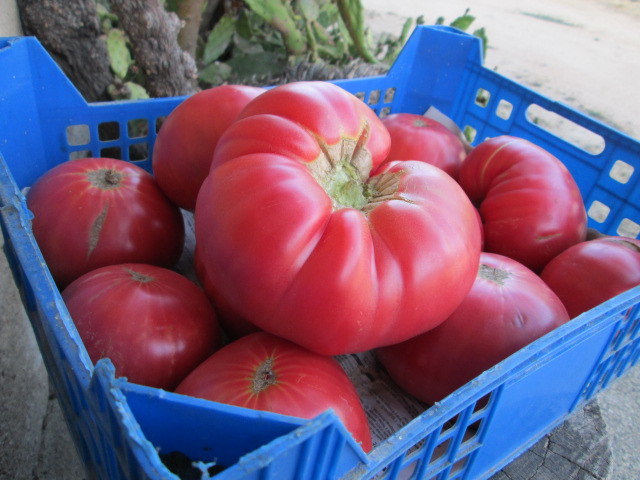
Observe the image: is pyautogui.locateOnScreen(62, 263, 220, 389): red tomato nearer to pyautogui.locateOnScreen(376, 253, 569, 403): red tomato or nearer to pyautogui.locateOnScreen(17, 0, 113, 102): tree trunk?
pyautogui.locateOnScreen(376, 253, 569, 403): red tomato

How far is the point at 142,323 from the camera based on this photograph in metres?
0.66

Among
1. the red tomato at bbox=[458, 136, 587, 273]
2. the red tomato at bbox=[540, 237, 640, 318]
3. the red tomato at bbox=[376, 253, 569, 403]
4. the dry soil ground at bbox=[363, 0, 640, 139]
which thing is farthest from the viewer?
the dry soil ground at bbox=[363, 0, 640, 139]

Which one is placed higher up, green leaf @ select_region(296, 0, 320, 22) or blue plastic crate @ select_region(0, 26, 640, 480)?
green leaf @ select_region(296, 0, 320, 22)

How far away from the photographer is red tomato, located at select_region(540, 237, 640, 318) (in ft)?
2.62

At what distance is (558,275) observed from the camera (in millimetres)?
862

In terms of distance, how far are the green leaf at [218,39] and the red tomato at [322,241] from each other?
1316mm

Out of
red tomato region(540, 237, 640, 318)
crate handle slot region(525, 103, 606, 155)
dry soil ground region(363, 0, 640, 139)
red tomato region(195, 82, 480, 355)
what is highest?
red tomato region(195, 82, 480, 355)

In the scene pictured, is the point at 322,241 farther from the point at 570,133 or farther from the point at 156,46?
the point at 570,133

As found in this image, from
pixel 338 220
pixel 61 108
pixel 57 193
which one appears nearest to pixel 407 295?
pixel 338 220

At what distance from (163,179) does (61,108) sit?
25 cm

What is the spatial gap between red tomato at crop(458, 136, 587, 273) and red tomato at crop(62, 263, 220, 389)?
51 cm

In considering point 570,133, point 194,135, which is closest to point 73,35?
point 194,135

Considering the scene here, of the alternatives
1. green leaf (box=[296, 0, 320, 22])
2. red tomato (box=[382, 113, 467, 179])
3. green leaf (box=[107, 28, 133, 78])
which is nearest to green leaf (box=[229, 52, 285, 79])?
green leaf (box=[296, 0, 320, 22])

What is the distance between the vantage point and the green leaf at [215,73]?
5.91ft
